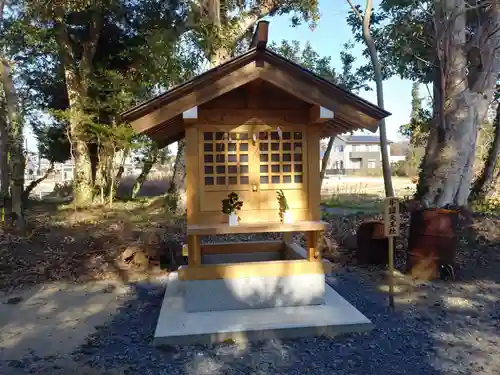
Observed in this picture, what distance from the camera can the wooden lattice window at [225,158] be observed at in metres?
4.88

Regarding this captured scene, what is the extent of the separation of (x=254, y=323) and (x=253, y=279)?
584mm

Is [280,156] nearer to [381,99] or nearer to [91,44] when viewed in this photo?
[381,99]

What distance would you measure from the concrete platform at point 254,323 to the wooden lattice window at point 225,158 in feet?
5.02

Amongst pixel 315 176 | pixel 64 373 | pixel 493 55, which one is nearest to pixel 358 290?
pixel 315 176

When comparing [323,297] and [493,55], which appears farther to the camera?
[493,55]

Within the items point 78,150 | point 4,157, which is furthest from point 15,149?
point 78,150

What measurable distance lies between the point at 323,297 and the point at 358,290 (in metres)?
1.31

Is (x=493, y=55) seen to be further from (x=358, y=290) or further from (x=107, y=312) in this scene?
(x=107, y=312)

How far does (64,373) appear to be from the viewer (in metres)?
3.60

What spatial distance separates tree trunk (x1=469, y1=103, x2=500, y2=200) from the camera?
12453 mm

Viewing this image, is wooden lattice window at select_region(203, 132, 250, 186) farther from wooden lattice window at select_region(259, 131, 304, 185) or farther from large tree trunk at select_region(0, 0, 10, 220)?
large tree trunk at select_region(0, 0, 10, 220)

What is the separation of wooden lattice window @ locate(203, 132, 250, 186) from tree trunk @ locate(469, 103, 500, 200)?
34.5 ft

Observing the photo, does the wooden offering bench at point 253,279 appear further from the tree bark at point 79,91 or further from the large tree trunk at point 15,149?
the tree bark at point 79,91

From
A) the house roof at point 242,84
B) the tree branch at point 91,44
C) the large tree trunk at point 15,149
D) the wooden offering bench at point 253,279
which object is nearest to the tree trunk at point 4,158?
the large tree trunk at point 15,149
